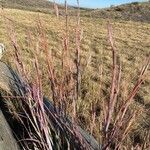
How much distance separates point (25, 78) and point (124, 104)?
0.81m

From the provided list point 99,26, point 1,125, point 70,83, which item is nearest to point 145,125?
point 1,125

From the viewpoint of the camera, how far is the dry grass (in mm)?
3678

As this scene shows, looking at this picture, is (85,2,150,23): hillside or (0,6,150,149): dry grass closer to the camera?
(0,6,150,149): dry grass

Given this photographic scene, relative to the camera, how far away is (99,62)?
7.44m

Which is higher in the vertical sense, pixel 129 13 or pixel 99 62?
pixel 99 62

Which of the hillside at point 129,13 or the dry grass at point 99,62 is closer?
the dry grass at point 99,62

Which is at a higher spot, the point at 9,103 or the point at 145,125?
the point at 9,103

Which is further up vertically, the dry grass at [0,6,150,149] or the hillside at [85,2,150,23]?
the dry grass at [0,6,150,149]

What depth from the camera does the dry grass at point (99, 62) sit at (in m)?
3.68

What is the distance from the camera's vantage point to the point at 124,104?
284 cm

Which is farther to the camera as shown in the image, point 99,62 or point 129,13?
point 129,13

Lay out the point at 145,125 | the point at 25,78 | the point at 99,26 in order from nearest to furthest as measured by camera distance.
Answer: the point at 25,78 < the point at 145,125 < the point at 99,26

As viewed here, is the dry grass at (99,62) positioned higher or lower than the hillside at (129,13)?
higher

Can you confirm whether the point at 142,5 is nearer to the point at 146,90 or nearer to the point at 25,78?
the point at 146,90
